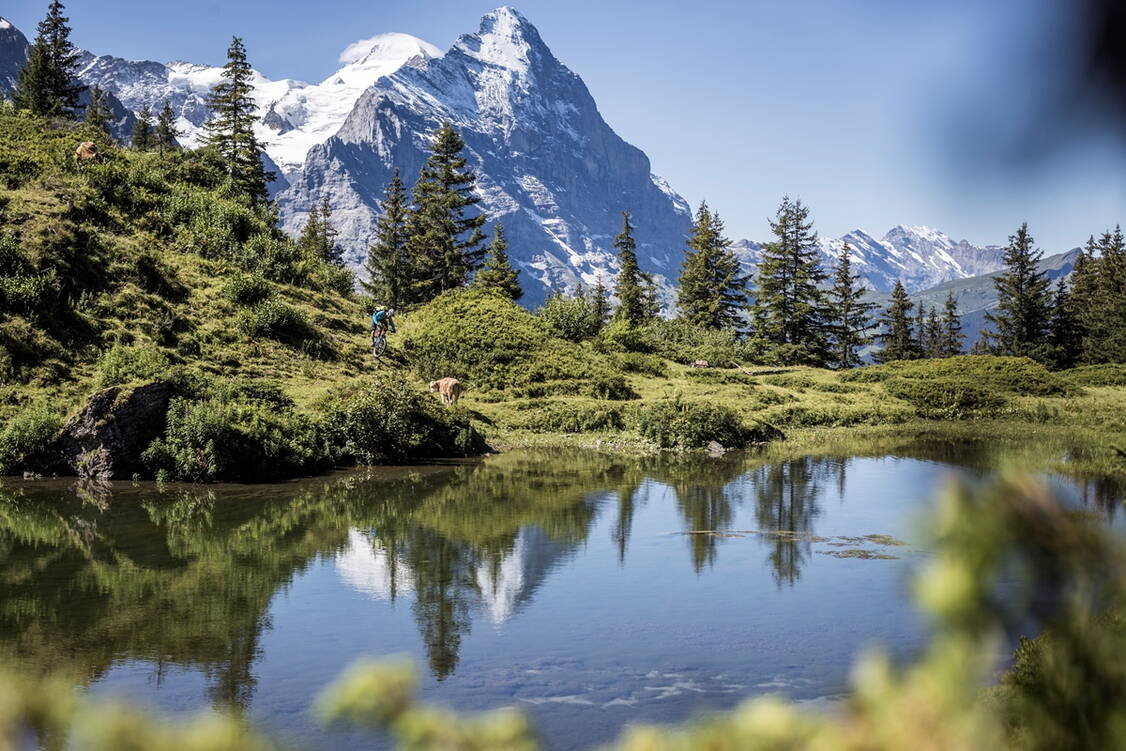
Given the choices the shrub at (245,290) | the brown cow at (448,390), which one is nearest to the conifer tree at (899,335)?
the brown cow at (448,390)

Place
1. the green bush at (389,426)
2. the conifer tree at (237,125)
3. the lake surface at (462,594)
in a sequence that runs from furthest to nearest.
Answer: the conifer tree at (237,125)
the green bush at (389,426)
the lake surface at (462,594)

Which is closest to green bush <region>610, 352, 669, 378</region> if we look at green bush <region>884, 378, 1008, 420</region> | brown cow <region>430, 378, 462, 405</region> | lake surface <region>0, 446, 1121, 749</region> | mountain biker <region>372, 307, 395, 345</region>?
green bush <region>884, 378, 1008, 420</region>

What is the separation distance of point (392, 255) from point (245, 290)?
127ft

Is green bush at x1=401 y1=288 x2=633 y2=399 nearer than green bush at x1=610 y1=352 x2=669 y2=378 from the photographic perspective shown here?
Yes

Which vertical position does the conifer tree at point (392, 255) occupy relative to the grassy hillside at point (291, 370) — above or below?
above

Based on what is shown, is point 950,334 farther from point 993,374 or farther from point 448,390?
point 448,390

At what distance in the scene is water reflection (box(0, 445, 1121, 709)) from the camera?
9.09 m

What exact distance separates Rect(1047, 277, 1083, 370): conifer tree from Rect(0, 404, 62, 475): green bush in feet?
214

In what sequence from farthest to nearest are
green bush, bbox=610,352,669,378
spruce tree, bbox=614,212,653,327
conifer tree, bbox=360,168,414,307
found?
conifer tree, bbox=360,168,414,307
spruce tree, bbox=614,212,653,327
green bush, bbox=610,352,669,378

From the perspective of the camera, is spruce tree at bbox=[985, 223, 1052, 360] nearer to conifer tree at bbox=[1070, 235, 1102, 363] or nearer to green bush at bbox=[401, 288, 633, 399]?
conifer tree at bbox=[1070, 235, 1102, 363]

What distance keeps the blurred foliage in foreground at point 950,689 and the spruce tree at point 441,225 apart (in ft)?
173

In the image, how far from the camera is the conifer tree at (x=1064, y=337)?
6506 cm

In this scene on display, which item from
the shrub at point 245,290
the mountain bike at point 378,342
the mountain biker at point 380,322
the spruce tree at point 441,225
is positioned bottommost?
the mountain bike at point 378,342

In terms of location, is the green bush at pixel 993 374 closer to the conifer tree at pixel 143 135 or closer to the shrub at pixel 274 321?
the shrub at pixel 274 321
